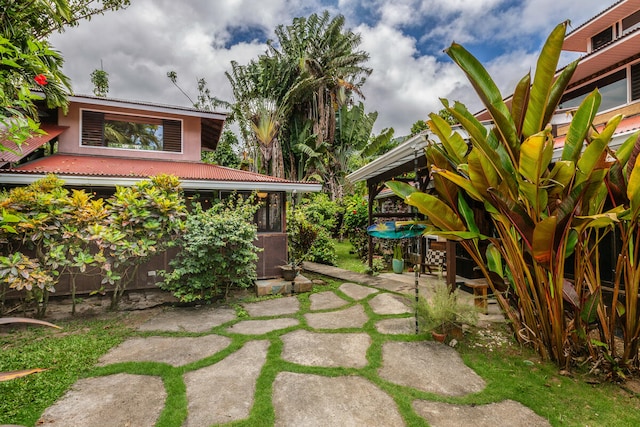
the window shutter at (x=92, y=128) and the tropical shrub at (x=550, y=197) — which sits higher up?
the window shutter at (x=92, y=128)

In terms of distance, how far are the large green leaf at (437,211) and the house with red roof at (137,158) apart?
4611 mm

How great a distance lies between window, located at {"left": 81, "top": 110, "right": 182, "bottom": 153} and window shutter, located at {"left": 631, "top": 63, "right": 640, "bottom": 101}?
14.0 m

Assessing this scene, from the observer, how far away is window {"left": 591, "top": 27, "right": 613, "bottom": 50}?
1163 cm

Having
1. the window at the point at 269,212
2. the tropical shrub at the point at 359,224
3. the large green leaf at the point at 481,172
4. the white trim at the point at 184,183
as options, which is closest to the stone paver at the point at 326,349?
the large green leaf at the point at 481,172

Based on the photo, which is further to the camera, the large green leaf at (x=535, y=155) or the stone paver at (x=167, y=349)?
the stone paver at (x=167, y=349)

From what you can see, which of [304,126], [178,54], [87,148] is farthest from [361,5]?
[178,54]

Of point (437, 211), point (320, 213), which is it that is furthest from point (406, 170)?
point (320, 213)

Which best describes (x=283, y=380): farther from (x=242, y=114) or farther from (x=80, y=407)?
(x=242, y=114)

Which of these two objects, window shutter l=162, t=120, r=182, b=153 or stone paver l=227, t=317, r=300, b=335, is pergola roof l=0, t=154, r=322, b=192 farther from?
stone paver l=227, t=317, r=300, b=335

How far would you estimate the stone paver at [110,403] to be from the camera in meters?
2.58

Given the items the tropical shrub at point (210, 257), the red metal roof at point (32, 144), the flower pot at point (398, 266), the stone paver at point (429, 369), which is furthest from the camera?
the flower pot at point (398, 266)

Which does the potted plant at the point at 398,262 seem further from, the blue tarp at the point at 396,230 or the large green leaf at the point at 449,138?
the large green leaf at the point at 449,138

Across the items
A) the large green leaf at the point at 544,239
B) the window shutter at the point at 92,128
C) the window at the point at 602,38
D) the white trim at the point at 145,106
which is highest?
the window at the point at 602,38

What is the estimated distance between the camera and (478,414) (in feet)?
8.77
